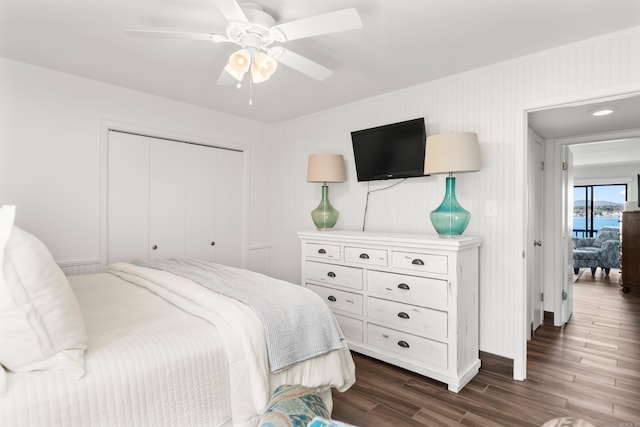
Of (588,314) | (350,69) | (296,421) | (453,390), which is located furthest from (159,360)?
(588,314)

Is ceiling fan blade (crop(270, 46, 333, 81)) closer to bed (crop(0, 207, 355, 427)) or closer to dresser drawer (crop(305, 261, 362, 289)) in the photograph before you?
bed (crop(0, 207, 355, 427))

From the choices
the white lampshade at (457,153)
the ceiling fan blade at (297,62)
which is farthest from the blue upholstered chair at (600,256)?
the ceiling fan blade at (297,62)

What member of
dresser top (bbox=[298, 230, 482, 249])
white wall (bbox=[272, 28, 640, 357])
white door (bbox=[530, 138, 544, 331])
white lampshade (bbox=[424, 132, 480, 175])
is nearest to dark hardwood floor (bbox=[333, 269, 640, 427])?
white wall (bbox=[272, 28, 640, 357])

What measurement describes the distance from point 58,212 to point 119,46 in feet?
4.82

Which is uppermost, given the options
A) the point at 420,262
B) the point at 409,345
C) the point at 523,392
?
the point at 420,262

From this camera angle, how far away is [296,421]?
31.2 inches

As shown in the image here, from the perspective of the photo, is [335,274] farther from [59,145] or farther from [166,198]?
[59,145]

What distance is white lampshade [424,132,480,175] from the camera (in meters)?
2.53

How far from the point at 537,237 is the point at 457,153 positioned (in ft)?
6.65

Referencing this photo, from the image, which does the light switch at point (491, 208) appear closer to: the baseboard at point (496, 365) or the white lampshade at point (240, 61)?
the baseboard at point (496, 365)

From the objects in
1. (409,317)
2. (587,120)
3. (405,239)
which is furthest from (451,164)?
(587,120)

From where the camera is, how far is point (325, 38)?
2273 mm

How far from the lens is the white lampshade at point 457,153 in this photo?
2.53 meters

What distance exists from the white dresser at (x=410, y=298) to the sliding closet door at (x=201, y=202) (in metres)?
1.51
